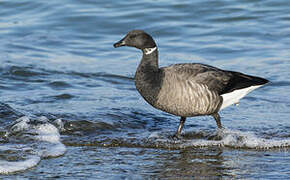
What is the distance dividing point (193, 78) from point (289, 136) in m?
1.52

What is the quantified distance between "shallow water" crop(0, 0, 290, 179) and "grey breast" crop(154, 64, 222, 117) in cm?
41

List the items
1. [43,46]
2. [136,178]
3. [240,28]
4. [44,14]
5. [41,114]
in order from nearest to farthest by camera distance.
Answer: [136,178]
[41,114]
[43,46]
[240,28]
[44,14]

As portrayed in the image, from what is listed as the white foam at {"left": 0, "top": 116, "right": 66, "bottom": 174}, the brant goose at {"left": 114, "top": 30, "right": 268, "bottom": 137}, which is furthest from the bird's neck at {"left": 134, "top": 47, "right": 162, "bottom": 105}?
the white foam at {"left": 0, "top": 116, "right": 66, "bottom": 174}

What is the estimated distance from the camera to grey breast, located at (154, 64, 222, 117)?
7.37 metres

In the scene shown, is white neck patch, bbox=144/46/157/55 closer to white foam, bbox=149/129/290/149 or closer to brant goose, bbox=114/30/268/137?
brant goose, bbox=114/30/268/137

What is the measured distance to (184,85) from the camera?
741 cm

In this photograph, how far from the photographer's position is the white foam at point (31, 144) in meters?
6.13

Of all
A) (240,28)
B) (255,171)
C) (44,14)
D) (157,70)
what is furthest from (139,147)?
(44,14)

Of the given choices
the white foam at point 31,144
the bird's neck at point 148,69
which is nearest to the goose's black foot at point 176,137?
the bird's neck at point 148,69

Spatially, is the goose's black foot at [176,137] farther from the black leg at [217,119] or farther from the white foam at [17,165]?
the white foam at [17,165]

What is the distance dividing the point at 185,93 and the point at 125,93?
10.2ft

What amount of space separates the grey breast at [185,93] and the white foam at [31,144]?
1.42 metres

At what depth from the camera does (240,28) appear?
14867mm

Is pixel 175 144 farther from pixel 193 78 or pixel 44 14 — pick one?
pixel 44 14
